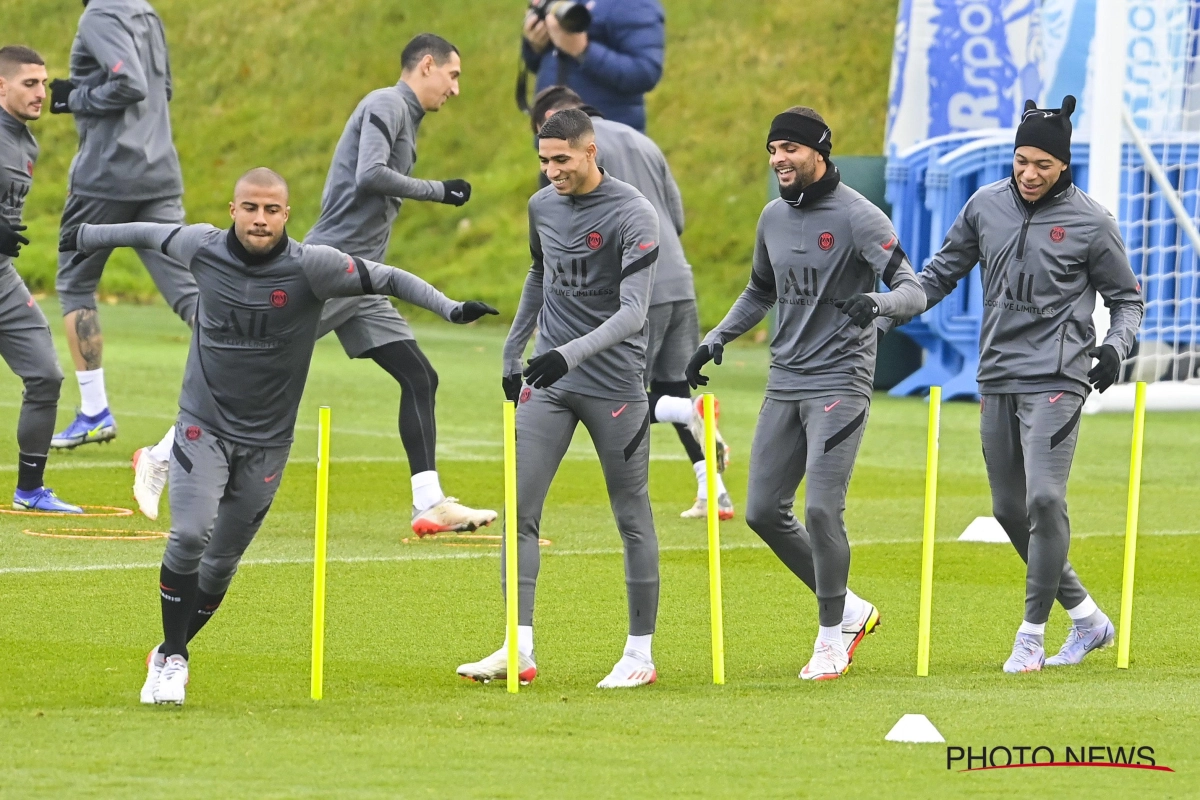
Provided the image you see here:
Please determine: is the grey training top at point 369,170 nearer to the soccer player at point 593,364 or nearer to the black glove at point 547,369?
the soccer player at point 593,364

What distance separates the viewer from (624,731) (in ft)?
19.8

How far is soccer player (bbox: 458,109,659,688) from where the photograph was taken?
7.00 m

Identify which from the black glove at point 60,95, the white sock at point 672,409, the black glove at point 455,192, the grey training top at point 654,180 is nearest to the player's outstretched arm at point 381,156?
the black glove at point 455,192

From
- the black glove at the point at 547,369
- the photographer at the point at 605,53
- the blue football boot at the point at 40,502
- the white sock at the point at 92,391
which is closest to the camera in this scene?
the black glove at the point at 547,369

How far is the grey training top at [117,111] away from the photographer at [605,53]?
7.47 feet

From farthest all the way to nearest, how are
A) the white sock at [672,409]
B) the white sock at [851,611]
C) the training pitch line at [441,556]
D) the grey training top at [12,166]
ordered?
the white sock at [672,409]
the grey training top at [12,166]
the training pitch line at [441,556]
the white sock at [851,611]

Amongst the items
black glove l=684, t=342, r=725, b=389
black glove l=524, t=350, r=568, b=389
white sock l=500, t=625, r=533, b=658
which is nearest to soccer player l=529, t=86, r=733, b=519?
black glove l=684, t=342, r=725, b=389

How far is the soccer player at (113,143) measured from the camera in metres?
11.4

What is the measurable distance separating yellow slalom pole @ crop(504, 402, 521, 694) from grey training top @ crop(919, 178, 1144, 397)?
5.79 feet

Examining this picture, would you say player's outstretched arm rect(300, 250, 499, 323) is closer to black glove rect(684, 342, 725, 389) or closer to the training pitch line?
black glove rect(684, 342, 725, 389)

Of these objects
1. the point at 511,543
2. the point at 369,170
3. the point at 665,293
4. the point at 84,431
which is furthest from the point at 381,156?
the point at 511,543

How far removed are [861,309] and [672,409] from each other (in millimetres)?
3756

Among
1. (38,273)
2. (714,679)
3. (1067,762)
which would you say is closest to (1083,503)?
(714,679)

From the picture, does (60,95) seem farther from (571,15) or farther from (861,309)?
(861,309)
